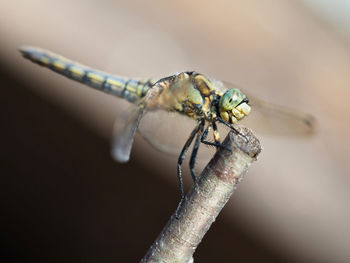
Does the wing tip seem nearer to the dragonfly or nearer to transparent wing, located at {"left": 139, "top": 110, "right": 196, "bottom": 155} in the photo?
the dragonfly

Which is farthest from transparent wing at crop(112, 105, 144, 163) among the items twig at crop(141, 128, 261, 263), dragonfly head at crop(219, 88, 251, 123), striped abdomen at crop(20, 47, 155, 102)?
twig at crop(141, 128, 261, 263)

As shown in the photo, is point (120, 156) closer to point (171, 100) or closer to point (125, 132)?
point (125, 132)

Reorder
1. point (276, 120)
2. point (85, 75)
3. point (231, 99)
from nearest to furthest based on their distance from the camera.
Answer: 1. point (231, 99)
2. point (85, 75)
3. point (276, 120)

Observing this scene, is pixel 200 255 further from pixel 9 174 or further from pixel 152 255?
pixel 152 255

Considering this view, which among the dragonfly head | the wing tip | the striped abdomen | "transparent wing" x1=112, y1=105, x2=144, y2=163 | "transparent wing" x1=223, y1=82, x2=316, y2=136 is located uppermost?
"transparent wing" x1=223, y1=82, x2=316, y2=136

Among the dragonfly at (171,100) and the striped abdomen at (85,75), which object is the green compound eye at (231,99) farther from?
the striped abdomen at (85,75)

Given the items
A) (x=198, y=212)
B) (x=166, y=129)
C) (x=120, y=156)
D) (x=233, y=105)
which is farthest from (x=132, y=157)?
(x=198, y=212)
